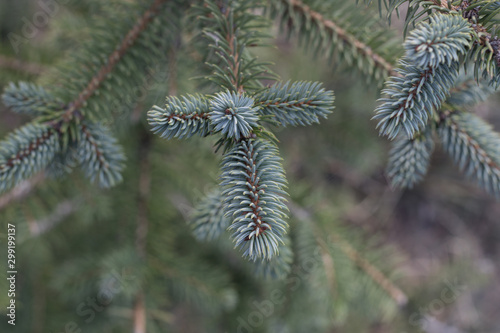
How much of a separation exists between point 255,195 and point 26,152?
1.88ft

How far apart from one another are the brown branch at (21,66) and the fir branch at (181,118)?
1.13 m

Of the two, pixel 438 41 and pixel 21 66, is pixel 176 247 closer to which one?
pixel 21 66

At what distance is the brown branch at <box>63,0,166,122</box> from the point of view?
100cm

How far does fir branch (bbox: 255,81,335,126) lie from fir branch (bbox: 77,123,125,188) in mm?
422

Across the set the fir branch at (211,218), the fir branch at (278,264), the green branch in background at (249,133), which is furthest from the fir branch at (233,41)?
the fir branch at (278,264)

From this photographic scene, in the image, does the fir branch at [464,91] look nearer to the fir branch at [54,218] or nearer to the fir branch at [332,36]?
the fir branch at [332,36]

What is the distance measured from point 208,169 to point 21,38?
98 centimetres

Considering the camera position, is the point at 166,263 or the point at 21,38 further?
the point at 21,38

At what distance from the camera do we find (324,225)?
1393mm

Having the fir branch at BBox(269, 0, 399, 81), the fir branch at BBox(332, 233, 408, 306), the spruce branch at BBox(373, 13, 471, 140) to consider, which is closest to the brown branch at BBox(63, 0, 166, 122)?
the fir branch at BBox(269, 0, 399, 81)

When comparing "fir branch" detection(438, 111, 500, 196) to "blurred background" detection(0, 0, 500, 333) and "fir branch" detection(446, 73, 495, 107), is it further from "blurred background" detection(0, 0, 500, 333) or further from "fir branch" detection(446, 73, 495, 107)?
"blurred background" detection(0, 0, 500, 333)

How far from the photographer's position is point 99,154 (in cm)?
94

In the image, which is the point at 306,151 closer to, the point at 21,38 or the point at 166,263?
the point at 166,263

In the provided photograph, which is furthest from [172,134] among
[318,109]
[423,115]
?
[423,115]
